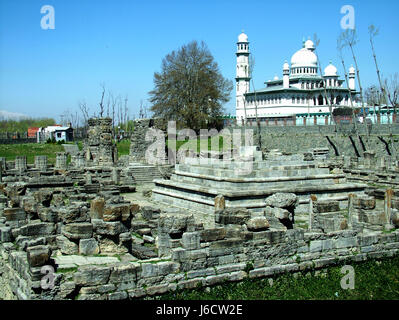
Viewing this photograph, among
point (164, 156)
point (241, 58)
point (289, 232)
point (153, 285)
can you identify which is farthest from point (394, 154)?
point (241, 58)

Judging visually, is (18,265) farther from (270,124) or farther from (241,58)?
(241,58)

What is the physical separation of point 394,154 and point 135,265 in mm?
28692

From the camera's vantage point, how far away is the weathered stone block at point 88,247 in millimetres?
9289

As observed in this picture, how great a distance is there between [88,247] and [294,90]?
67013mm

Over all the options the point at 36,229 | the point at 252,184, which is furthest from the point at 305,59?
the point at 36,229

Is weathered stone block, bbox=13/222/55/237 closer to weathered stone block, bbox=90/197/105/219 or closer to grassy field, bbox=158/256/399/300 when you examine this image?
weathered stone block, bbox=90/197/105/219

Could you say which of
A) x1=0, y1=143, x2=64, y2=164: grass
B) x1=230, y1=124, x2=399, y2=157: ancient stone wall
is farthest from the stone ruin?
x1=230, y1=124, x2=399, y2=157: ancient stone wall

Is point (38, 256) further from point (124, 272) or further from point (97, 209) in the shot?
point (97, 209)

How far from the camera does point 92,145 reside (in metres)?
28.8

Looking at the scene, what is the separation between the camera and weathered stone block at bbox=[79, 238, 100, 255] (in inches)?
366

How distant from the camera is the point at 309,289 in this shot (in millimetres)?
8648

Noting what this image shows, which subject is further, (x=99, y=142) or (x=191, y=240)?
(x=99, y=142)

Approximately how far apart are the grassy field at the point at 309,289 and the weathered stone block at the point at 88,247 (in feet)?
6.83
